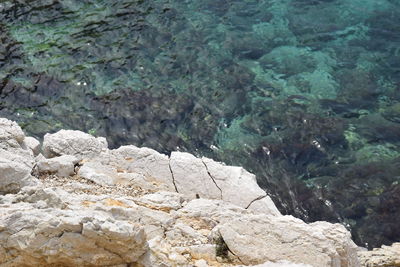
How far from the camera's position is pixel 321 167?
1731cm

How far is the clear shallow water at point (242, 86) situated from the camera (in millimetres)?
17031

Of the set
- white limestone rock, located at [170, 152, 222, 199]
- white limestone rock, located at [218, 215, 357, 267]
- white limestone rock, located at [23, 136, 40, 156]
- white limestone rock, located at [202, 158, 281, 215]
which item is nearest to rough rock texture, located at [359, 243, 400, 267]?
white limestone rock, located at [202, 158, 281, 215]

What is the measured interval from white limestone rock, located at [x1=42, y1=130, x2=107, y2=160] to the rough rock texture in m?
5.86

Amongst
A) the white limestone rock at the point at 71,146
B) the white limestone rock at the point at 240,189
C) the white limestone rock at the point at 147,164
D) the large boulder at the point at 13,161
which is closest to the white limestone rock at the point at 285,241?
the white limestone rock at the point at 240,189

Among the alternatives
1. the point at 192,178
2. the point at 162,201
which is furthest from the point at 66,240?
the point at 192,178

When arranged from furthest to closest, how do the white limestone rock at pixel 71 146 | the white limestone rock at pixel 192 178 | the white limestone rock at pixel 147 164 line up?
1. the white limestone rock at pixel 71 146
2. the white limestone rock at pixel 147 164
3. the white limestone rock at pixel 192 178

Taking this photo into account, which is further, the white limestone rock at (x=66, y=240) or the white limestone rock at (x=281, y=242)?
Result: the white limestone rock at (x=281, y=242)

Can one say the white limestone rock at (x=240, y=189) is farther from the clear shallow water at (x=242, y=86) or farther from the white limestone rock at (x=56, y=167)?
the clear shallow water at (x=242, y=86)

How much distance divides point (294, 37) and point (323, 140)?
661 cm

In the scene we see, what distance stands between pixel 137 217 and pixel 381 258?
588 cm

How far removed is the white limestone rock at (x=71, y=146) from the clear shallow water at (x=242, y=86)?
4.48m

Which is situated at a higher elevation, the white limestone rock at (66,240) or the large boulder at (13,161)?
the white limestone rock at (66,240)

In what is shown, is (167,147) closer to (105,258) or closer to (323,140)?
(323,140)

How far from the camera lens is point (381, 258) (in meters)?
12.9
